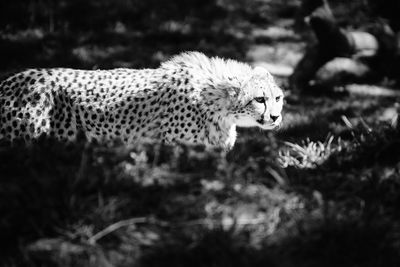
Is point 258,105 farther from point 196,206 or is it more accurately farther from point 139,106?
point 196,206

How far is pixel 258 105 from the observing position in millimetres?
6004

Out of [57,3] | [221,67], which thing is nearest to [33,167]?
[221,67]

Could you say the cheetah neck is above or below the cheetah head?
below

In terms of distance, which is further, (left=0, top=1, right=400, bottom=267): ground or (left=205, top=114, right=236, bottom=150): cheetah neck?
(left=205, top=114, right=236, bottom=150): cheetah neck

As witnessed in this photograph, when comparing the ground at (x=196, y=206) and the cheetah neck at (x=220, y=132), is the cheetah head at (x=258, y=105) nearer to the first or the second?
the cheetah neck at (x=220, y=132)

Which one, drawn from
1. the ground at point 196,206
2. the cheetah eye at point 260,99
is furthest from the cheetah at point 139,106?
the ground at point 196,206

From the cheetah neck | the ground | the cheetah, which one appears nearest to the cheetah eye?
the cheetah

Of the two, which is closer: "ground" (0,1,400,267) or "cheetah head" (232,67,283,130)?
"ground" (0,1,400,267)

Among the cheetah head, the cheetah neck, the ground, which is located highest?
the cheetah head

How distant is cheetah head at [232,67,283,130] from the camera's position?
5992 mm

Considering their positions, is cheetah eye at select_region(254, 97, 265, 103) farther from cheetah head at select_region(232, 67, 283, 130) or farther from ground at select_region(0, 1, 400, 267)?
ground at select_region(0, 1, 400, 267)

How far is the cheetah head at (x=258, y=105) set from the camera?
5992 mm

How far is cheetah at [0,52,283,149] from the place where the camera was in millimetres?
5973

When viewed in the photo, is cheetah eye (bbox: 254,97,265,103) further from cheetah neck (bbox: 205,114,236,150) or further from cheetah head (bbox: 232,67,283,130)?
cheetah neck (bbox: 205,114,236,150)
